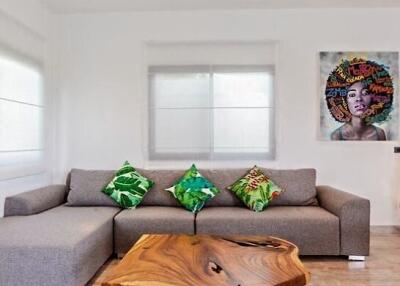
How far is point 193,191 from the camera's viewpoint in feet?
11.5

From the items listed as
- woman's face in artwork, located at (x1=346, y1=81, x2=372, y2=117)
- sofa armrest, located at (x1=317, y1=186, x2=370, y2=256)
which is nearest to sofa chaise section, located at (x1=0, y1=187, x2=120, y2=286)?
sofa armrest, located at (x1=317, y1=186, x2=370, y2=256)

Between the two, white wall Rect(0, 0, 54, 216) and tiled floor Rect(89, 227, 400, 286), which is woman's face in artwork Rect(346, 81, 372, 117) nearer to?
tiled floor Rect(89, 227, 400, 286)

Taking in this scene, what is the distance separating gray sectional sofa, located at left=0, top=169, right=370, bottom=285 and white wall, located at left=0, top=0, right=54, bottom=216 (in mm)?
256

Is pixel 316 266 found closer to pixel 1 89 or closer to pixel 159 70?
pixel 159 70

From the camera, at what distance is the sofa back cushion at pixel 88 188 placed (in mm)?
3688

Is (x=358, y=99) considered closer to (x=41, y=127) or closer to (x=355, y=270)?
(x=355, y=270)

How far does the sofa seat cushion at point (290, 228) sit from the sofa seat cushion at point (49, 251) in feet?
3.09

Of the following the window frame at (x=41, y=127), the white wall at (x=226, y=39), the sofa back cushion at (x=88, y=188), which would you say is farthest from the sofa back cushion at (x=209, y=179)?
the white wall at (x=226, y=39)

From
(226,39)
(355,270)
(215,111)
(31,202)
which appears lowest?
(355,270)

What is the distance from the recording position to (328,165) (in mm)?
4309

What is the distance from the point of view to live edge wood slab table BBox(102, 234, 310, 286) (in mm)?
1792

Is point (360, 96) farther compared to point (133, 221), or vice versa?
point (360, 96)

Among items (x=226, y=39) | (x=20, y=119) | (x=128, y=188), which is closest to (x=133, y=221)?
(x=128, y=188)

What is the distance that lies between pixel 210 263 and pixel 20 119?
2522mm
